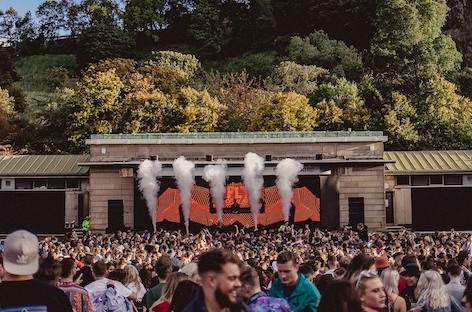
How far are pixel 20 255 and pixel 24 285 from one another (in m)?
0.22

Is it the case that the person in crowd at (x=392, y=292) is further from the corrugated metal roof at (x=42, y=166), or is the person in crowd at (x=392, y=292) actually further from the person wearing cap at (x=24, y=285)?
the corrugated metal roof at (x=42, y=166)

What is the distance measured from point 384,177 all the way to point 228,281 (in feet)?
129

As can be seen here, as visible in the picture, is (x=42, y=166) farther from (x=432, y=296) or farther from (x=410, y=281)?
(x=432, y=296)

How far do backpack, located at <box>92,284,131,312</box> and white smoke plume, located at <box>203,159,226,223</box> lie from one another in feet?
104

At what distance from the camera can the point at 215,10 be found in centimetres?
9062

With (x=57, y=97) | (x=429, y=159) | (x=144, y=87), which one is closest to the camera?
(x=429, y=159)

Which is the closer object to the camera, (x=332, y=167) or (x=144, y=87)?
(x=332, y=167)

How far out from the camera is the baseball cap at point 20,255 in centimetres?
573

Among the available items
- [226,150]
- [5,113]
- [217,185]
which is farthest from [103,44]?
[217,185]

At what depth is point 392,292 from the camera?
8.52 m

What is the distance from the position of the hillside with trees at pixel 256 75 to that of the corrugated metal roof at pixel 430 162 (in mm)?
6978

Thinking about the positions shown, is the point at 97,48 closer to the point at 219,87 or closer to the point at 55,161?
the point at 219,87

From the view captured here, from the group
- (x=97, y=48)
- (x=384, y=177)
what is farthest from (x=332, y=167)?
(x=97, y=48)

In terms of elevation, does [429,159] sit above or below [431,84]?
below
